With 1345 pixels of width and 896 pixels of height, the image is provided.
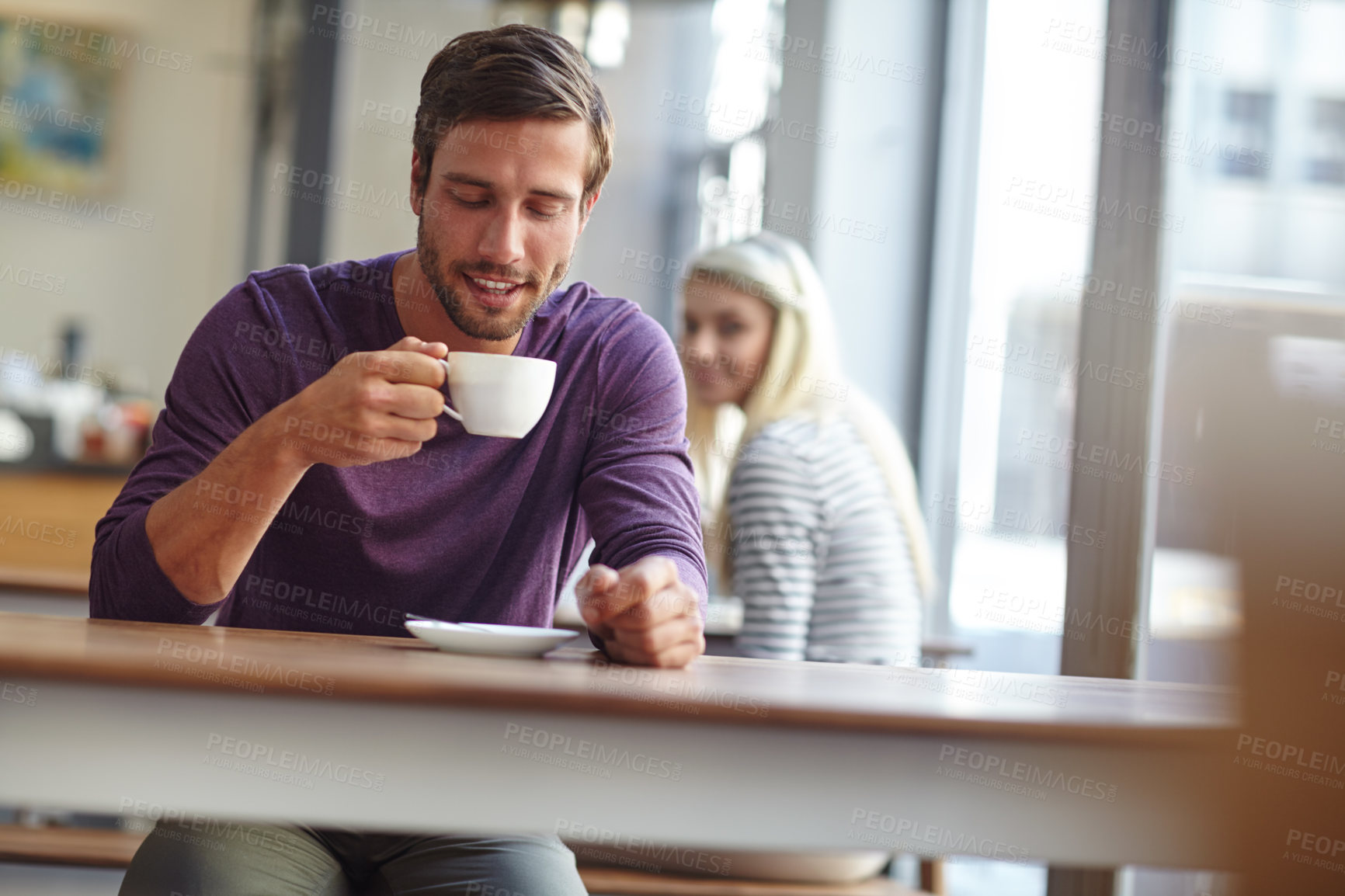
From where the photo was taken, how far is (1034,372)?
289 cm

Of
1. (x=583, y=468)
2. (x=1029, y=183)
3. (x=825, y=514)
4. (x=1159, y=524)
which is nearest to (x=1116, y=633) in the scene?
(x=1159, y=524)

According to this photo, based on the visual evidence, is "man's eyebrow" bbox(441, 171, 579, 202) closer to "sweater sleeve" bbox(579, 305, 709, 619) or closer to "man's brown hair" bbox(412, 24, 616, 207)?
"man's brown hair" bbox(412, 24, 616, 207)

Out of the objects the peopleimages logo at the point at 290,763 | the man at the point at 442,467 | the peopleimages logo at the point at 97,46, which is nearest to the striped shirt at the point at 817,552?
the man at the point at 442,467

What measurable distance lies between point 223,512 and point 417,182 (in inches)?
20.1

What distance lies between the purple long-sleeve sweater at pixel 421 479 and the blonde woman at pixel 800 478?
25.4 inches

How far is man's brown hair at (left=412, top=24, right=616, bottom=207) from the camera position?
1.27 meters

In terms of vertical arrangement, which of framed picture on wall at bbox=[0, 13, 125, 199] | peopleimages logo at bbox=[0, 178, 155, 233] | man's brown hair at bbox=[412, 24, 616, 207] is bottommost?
man's brown hair at bbox=[412, 24, 616, 207]

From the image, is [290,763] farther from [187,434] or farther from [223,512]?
[187,434]

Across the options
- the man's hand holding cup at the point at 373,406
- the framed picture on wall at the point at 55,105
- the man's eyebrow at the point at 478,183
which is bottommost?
the man's hand holding cup at the point at 373,406

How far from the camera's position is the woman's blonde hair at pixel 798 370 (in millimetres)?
2191

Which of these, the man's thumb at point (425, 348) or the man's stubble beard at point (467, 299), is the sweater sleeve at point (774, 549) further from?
the man's thumb at point (425, 348)

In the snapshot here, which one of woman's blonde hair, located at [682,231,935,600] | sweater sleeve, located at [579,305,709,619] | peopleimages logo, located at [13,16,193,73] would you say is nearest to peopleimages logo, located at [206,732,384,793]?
sweater sleeve, located at [579,305,709,619]

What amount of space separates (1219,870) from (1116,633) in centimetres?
151

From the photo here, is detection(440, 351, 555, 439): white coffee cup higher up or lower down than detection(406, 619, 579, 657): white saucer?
higher up
